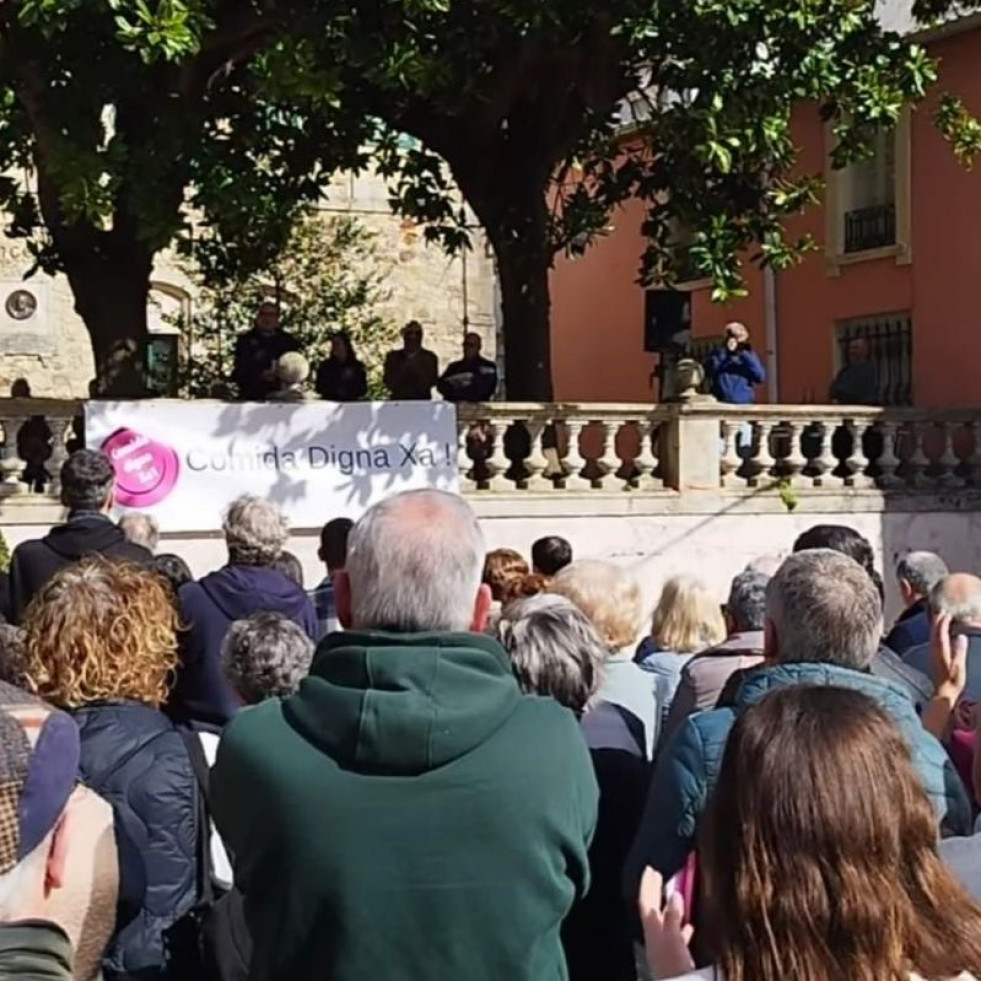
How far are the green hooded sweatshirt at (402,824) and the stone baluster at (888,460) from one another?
1359cm

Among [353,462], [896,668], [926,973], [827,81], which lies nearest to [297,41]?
[353,462]

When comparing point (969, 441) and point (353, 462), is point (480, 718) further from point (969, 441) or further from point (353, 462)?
point (969, 441)

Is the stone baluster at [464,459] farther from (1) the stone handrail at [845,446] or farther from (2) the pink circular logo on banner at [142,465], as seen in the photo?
(2) the pink circular logo on banner at [142,465]

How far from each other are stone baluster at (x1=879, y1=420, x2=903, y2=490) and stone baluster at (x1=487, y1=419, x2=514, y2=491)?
158 inches

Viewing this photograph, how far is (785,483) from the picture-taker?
15539 mm

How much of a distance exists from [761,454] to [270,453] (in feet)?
15.9

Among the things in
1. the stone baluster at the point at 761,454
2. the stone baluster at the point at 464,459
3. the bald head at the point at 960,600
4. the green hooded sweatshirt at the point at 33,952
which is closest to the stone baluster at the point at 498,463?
the stone baluster at the point at 464,459

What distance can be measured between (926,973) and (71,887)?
1264mm

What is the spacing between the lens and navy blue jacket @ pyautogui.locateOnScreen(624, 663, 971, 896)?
3.71 m

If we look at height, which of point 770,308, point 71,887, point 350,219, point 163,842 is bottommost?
point 163,842

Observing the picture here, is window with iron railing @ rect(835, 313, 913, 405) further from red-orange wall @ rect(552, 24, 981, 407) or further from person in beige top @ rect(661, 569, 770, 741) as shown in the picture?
person in beige top @ rect(661, 569, 770, 741)

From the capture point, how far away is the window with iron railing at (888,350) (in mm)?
20281

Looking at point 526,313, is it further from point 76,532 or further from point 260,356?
point 76,532

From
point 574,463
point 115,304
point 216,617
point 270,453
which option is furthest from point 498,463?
point 216,617
